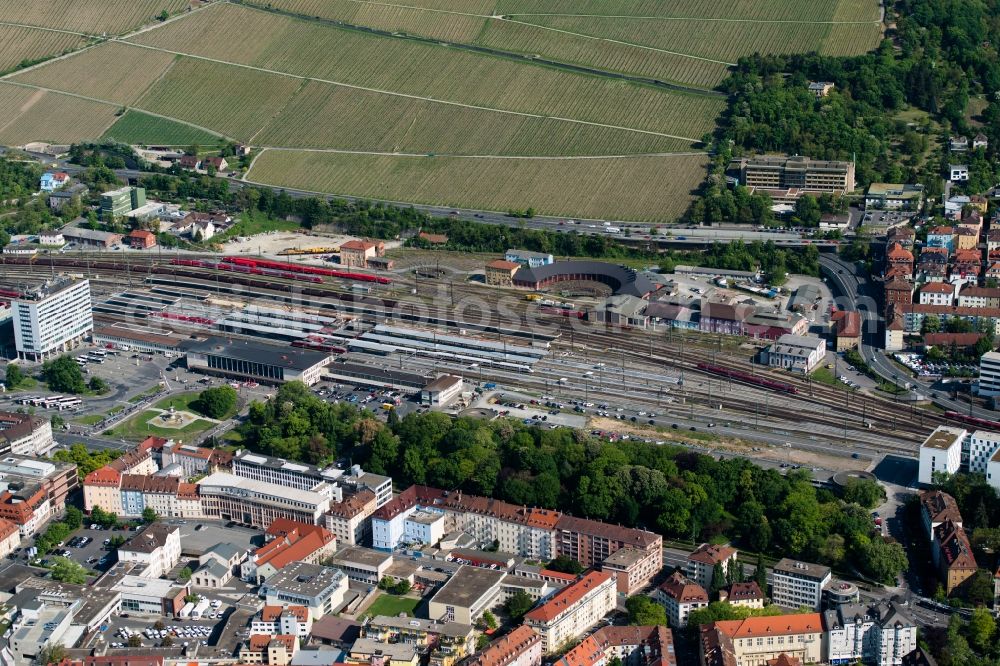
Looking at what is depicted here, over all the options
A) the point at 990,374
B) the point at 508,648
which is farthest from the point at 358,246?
the point at 508,648

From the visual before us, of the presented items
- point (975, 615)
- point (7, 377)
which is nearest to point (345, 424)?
point (7, 377)

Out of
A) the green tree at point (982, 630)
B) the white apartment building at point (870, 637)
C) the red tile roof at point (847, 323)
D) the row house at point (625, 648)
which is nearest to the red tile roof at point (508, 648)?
the row house at point (625, 648)

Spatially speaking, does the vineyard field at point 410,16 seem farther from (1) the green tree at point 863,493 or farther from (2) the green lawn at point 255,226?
(1) the green tree at point 863,493

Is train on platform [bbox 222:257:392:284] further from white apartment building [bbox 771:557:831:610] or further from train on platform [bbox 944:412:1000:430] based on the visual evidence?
white apartment building [bbox 771:557:831:610]

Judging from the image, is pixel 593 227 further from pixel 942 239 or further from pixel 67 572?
pixel 67 572

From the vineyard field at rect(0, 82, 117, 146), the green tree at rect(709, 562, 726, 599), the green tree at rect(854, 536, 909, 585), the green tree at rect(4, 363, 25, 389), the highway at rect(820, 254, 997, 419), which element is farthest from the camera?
the vineyard field at rect(0, 82, 117, 146)

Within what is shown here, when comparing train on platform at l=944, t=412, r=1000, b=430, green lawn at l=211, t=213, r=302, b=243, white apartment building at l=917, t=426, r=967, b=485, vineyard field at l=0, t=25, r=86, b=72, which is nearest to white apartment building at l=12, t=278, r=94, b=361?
green lawn at l=211, t=213, r=302, b=243
